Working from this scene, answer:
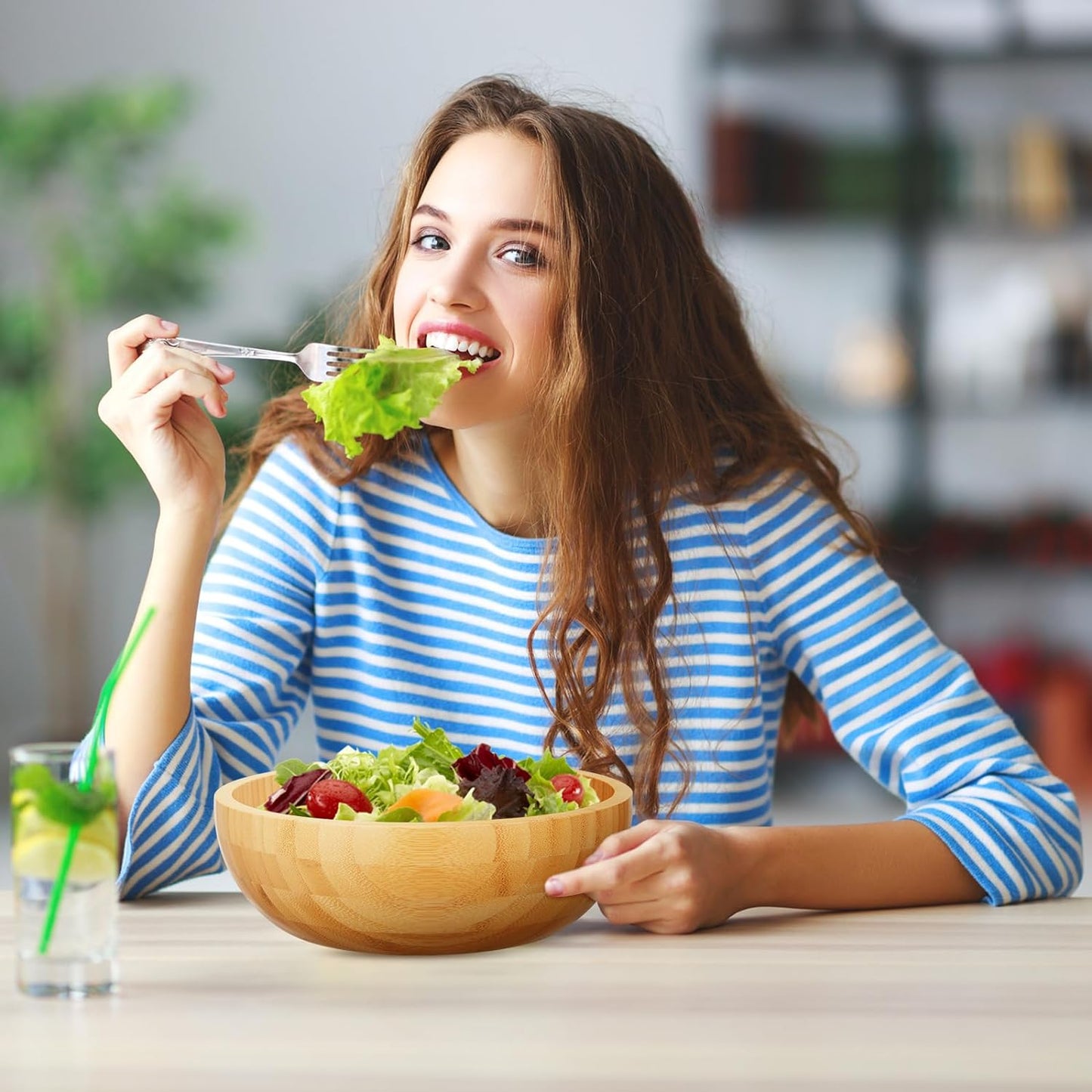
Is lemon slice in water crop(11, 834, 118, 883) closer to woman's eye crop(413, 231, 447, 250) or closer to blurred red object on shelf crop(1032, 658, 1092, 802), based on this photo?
woman's eye crop(413, 231, 447, 250)

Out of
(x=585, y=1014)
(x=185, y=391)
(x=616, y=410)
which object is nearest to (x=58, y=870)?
(x=585, y=1014)

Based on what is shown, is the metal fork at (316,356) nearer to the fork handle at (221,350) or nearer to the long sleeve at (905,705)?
the fork handle at (221,350)

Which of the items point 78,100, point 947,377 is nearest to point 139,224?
point 78,100

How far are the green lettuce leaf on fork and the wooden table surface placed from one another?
0.47 m

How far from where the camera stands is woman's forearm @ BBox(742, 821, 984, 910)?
1.23 meters

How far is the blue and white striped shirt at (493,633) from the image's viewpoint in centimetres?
154

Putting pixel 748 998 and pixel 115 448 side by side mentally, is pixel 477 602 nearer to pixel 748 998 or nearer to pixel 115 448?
pixel 748 998

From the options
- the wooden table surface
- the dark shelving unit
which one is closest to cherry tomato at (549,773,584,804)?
the wooden table surface

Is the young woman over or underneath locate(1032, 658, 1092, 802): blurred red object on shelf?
over

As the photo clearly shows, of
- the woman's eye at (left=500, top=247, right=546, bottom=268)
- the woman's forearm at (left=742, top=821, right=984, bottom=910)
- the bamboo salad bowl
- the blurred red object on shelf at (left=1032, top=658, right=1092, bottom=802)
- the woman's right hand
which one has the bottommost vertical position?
the blurred red object on shelf at (left=1032, top=658, right=1092, bottom=802)

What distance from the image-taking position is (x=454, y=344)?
1524 mm

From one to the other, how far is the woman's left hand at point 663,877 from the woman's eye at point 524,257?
0.65 meters

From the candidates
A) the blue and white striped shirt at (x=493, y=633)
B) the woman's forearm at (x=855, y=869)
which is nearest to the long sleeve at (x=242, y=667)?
the blue and white striped shirt at (x=493, y=633)

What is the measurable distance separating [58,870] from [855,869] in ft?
2.17
